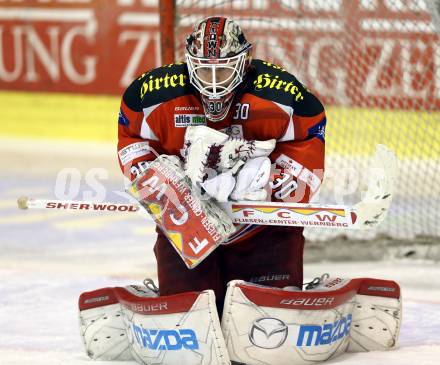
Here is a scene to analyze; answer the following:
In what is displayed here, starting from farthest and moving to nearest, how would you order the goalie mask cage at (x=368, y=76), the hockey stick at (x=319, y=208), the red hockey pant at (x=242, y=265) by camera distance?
the goalie mask cage at (x=368, y=76)
the red hockey pant at (x=242, y=265)
the hockey stick at (x=319, y=208)

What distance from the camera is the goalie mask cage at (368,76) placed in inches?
215

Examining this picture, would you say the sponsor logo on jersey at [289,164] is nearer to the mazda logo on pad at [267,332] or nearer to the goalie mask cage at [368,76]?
the mazda logo on pad at [267,332]

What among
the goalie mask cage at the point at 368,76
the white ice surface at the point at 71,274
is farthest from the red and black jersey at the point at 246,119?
the goalie mask cage at the point at 368,76

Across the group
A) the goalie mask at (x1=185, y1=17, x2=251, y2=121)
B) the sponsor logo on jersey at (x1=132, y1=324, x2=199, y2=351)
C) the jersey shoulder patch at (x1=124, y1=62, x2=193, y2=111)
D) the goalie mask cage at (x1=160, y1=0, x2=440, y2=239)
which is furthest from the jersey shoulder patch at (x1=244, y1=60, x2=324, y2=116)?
the goalie mask cage at (x1=160, y1=0, x2=440, y2=239)

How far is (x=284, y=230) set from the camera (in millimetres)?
3484

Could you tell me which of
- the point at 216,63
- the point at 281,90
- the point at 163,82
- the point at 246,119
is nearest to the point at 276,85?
the point at 281,90

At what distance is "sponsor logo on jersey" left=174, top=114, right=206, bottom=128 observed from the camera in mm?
3412

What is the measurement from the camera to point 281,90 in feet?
11.2

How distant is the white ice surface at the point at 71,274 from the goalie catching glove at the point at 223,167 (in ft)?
2.08

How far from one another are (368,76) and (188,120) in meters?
2.82

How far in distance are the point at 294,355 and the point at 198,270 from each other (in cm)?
44

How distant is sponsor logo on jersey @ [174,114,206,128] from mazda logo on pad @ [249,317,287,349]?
2.30ft

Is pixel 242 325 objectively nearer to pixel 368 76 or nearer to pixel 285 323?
pixel 285 323

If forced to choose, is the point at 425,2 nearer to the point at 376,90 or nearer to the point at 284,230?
the point at 376,90
